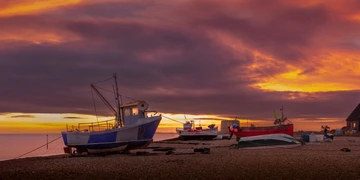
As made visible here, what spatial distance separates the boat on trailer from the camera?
4469cm

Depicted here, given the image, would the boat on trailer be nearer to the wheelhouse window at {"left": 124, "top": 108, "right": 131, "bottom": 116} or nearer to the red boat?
the wheelhouse window at {"left": 124, "top": 108, "right": 131, "bottom": 116}

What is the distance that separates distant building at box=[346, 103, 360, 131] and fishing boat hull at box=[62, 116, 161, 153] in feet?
249

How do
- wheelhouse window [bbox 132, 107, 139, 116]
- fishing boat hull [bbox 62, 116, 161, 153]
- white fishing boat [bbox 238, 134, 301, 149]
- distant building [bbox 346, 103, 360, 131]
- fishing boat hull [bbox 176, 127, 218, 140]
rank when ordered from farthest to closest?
distant building [bbox 346, 103, 360, 131]
fishing boat hull [bbox 176, 127, 218, 140]
wheelhouse window [bbox 132, 107, 139, 116]
fishing boat hull [bbox 62, 116, 161, 153]
white fishing boat [bbox 238, 134, 301, 149]

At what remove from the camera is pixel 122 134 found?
44.7 m

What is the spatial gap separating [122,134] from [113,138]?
92 cm

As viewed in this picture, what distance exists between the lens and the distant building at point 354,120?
358 feet

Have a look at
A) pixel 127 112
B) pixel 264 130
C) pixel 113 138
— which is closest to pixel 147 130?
pixel 127 112

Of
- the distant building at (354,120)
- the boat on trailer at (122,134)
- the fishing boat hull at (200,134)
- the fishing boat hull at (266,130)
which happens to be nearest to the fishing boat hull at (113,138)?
the boat on trailer at (122,134)

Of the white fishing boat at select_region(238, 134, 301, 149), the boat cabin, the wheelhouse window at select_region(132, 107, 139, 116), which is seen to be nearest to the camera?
the white fishing boat at select_region(238, 134, 301, 149)

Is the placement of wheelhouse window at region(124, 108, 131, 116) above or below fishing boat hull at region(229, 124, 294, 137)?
above

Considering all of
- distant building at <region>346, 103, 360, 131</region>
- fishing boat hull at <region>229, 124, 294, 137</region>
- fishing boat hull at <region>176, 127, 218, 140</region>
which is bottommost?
fishing boat hull at <region>176, 127, 218, 140</region>

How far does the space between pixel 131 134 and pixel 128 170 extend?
1830 centimetres

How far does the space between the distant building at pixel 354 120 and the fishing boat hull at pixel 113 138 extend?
249ft

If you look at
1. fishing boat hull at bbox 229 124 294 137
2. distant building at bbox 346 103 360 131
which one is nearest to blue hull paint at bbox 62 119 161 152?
fishing boat hull at bbox 229 124 294 137
